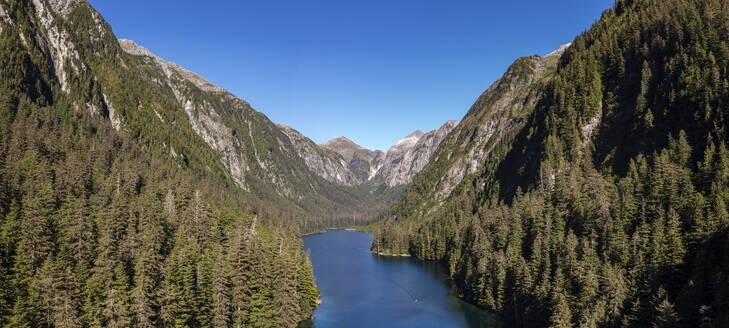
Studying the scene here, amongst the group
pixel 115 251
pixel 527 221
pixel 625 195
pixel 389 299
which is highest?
pixel 625 195

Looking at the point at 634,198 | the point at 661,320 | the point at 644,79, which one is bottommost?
the point at 661,320

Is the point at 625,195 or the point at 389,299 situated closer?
the point at 625,195

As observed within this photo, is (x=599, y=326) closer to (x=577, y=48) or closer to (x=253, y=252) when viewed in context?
(x=253, y=252)

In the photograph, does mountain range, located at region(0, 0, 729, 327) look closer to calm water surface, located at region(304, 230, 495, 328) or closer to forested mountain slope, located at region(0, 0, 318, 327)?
forested mountain slope, located at region(0, 0, 318, 327)

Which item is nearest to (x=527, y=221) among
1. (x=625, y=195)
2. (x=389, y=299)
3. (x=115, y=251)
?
(x=625, y=195)

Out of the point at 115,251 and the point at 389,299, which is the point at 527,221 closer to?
the point at 389,299

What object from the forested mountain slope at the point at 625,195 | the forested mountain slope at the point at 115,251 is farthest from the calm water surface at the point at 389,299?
the forested mountain slope at the point at 115,251

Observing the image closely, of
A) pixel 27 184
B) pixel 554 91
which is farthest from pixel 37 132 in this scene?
pixel 554 91
